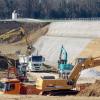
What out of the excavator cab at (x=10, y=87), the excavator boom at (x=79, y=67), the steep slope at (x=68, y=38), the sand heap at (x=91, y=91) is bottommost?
the steep slope at (x=68, y=38)

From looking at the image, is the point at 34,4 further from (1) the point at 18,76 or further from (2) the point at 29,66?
(1) the point at 18,76

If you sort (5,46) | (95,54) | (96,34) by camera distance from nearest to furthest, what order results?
(95,54), (96,34), (5,46)

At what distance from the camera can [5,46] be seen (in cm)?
7081

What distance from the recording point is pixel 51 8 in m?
119

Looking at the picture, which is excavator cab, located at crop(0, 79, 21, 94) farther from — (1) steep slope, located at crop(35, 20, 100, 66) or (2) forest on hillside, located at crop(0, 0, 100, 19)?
(2) forest on hillside, located at crop(0, 0, 100, 19)

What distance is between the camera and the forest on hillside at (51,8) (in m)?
116

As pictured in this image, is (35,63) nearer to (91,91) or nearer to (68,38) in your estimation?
(91,91)

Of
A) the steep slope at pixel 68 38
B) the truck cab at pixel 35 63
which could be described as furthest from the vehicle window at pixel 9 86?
the steep slope at pixel 68 38

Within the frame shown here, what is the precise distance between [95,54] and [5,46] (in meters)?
20.9

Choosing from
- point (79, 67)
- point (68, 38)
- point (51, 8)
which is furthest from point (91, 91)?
point (51, 8)

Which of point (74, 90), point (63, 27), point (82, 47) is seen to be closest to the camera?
point (74, 90)

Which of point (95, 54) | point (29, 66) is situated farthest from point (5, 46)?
point (29, 66)

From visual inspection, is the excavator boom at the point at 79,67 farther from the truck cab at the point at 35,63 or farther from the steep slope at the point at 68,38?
the steep slope at the point at 68,38

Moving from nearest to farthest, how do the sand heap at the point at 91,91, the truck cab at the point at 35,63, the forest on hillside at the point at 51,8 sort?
the sand heap at the point at 91,91 → the truck cab at the point at 35,63 → the forest on hillside at the point at 51,8
